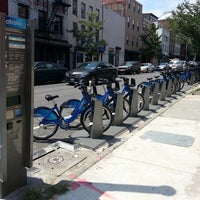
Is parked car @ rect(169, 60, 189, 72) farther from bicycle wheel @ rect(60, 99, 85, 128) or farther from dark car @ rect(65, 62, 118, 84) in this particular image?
bicycle wheel @ rect(60, 99, 85, 128)

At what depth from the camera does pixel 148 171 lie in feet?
13.7

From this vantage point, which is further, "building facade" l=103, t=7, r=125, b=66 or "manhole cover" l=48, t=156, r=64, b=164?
"building facade" l=103, t=7, r=125, b=66

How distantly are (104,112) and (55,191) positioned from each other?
282 cm

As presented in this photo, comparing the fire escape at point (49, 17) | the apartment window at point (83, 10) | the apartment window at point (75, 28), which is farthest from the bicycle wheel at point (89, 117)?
the apartment window at point (83, 10)

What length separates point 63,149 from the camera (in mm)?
4945

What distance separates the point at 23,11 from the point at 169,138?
20.0 meters

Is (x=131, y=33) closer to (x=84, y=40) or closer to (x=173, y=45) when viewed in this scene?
(x=84, y=40)

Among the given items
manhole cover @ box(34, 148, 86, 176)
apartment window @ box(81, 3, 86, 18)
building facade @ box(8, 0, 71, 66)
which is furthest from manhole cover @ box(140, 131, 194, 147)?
apartment window @ box(81, 3, 86, 18)

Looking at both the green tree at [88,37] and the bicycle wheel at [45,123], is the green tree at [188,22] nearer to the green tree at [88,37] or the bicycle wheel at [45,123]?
the green tree at [88,37]

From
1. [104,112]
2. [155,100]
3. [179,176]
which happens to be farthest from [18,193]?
[155,100]

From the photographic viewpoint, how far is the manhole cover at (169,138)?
5557mm

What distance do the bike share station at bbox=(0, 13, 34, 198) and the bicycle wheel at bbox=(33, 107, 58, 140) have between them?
199 cm

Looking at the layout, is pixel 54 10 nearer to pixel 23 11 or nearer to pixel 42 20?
pixel 42 20

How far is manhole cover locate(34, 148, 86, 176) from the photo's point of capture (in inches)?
163
